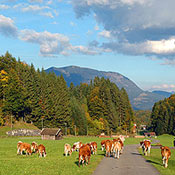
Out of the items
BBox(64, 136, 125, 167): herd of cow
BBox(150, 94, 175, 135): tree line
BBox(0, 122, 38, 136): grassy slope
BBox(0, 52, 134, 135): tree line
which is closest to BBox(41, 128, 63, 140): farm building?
BBox(0, 122, 38, 136): grassy slope

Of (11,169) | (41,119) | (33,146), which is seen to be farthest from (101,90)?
(11,169)

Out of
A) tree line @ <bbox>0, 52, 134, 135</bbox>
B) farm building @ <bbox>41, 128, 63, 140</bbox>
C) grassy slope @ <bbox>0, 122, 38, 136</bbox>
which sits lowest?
farm building @ <bbox>41, 128, 63, 140</bbox>

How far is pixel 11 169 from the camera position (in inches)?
822

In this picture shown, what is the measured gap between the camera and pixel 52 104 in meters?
101

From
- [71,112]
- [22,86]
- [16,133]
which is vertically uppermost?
Result: [22,86]

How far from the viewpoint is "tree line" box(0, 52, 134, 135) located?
89500mm

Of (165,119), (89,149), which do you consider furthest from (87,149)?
(165,119)

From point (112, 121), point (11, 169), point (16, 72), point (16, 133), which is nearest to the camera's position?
point (11, 169)

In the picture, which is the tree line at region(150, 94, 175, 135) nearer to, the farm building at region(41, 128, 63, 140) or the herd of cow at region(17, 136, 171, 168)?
the farm building at region(41, 128, 63, 140)

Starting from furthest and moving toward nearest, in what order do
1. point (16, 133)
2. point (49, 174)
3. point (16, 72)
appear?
point (16, 72)
point (16, 133)
point (49, 174)

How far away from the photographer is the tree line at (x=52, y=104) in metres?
89.5

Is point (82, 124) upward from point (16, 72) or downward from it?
downward

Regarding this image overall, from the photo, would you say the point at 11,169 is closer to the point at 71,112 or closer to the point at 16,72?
the point at 16,72

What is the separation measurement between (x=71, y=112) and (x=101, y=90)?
2239 cm
